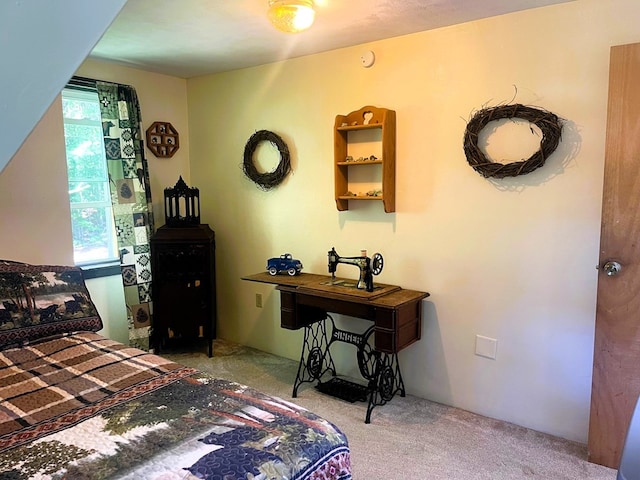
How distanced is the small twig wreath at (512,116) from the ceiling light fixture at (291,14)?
1045 millimetres

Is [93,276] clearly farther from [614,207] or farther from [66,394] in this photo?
[614,207]

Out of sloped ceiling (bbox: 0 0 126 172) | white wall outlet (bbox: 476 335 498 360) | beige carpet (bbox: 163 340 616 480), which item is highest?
sloped ceiling (bbox: 0 0 126 172)

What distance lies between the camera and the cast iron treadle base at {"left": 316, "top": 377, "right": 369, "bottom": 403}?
291cm

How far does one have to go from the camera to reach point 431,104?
2744 millimetres

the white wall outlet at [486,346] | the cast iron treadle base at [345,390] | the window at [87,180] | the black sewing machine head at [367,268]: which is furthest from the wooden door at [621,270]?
the window at [87,180]

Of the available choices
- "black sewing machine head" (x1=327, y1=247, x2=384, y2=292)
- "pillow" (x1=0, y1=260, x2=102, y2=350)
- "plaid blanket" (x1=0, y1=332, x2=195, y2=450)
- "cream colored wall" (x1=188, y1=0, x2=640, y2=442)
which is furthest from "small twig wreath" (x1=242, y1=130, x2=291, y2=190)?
"plaid blanket" (x1=0, y1=332, x2=195, y2=450)

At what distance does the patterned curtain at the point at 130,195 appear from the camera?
3410mm

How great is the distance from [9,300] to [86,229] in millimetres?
1255

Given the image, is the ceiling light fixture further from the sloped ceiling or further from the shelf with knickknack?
the sloped ceiling

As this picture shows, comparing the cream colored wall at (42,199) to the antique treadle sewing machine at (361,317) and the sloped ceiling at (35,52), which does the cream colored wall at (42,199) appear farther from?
the sloped ceiling at (35,52)

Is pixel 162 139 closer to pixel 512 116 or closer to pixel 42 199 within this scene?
pixel 42 199

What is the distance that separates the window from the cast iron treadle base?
190 centimetres

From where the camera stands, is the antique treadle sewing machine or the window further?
the window

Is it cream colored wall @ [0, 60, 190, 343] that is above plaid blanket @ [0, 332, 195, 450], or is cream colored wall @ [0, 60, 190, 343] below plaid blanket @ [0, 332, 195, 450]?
above
